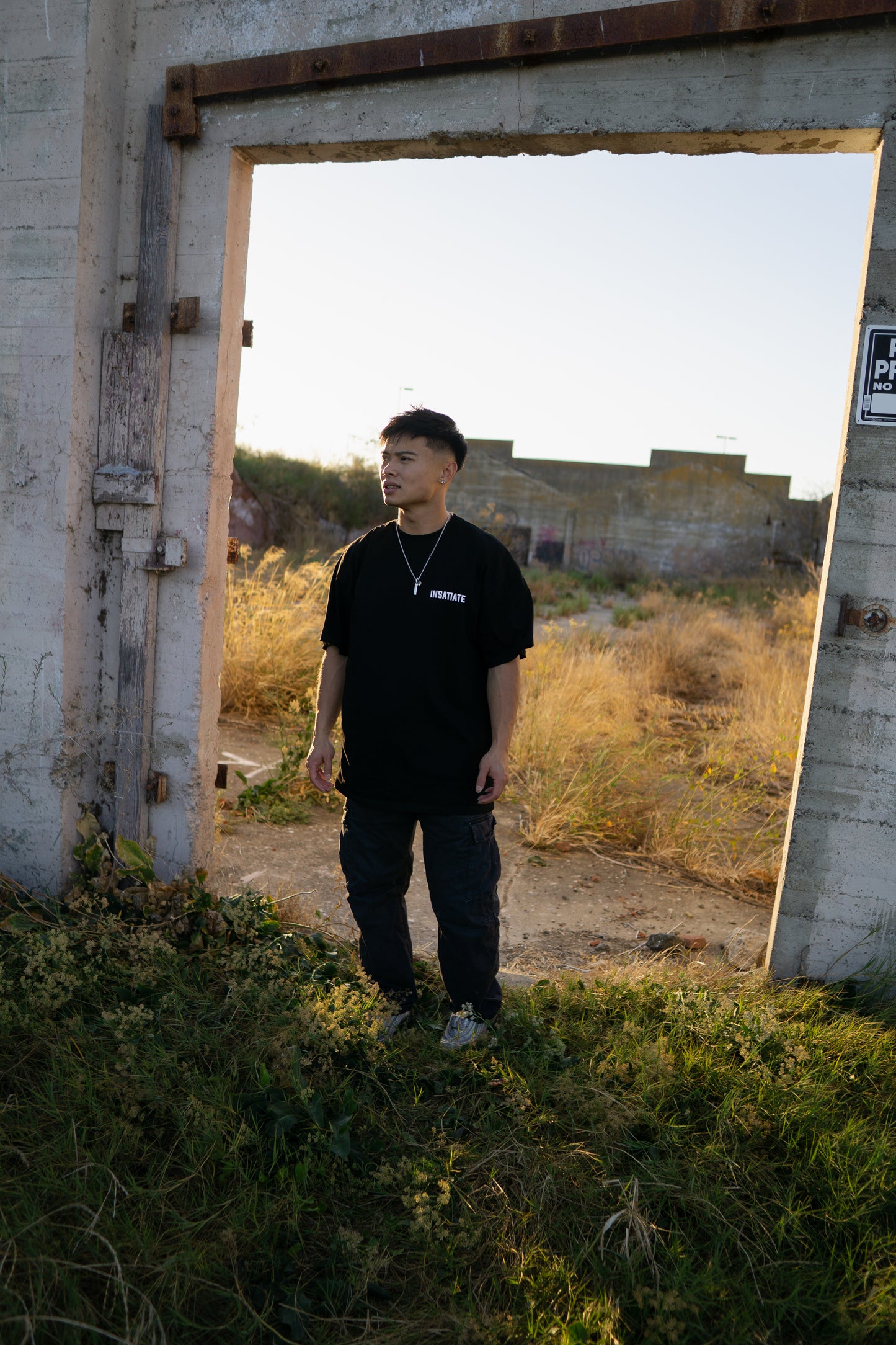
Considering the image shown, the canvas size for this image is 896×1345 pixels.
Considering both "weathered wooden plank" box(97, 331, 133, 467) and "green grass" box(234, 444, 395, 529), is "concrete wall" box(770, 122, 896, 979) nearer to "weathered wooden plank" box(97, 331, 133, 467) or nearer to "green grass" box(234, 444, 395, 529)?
"weathered wooden plank" box(97, 331, 133, 467)

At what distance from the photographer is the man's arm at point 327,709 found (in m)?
3.23

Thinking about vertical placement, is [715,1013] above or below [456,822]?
below

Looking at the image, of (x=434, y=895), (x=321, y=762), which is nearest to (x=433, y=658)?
(x=321, y=762)

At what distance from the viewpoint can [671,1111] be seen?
9.07 ft

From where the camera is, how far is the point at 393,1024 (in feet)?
10.4

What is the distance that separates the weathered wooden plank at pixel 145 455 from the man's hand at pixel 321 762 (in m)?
1.03

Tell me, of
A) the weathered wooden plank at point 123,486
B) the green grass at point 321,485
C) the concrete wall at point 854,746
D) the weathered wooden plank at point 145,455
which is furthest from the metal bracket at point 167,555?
the green grass at point 321,485

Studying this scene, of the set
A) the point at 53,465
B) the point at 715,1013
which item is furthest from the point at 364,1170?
the point at 53,465

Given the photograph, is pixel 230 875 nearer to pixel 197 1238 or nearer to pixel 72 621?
pixel 72 621

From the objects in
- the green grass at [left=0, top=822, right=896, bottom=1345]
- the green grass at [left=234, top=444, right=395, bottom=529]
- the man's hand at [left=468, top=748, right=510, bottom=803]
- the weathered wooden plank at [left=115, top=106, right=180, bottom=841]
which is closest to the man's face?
the man's hand at [left=468, top=748, right=510, bottom=803]

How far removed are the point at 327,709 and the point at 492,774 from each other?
67cm

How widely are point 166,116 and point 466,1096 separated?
3.81 meters

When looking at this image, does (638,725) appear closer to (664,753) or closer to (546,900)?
(664,753)

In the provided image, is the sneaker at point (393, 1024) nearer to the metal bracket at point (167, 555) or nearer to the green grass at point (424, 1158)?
the green grass at point (424, 1158)
